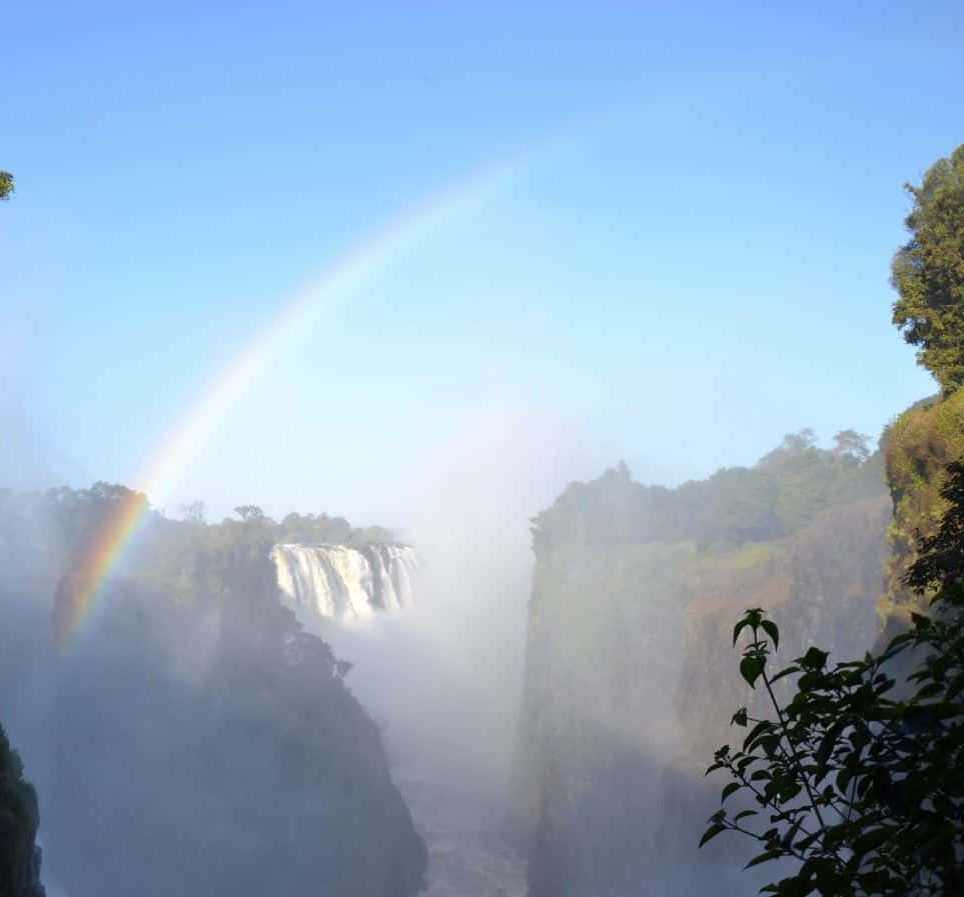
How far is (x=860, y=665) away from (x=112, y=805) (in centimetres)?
5489

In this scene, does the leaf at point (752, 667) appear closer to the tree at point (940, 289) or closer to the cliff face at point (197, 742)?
the tree at point (940, 289)

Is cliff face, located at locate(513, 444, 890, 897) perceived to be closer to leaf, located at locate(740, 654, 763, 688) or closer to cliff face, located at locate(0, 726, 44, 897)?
cliff face, located at locate(0, 726, 44, 897)

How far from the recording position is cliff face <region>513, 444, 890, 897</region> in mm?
55969

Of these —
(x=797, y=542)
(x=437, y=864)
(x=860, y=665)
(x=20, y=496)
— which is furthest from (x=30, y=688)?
(x=860, y=665)

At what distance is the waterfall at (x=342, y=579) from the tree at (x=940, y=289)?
72.3 meters

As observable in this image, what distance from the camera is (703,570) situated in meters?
66.9

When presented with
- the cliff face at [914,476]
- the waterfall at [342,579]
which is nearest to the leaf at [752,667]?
the cliff face at [914,476]

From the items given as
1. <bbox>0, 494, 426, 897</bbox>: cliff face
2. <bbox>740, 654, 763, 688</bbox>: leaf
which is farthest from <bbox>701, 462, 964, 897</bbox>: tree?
<bbox>0, 494, 426, 897</bbox>: cliff face

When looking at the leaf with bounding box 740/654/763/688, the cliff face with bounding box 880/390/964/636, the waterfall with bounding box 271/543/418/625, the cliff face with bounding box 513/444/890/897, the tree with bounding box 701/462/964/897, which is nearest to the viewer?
the tree with bounding box 701/462/964/897

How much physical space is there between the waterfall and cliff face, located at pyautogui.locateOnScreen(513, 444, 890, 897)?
29.6 metres

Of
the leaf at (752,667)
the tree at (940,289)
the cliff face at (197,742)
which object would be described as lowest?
the cliff face at (197,742)

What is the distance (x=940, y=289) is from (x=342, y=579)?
8649 centimetres

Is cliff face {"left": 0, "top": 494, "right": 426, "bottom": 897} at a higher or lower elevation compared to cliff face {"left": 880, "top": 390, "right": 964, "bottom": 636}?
lower

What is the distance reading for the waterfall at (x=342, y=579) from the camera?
102 metres
